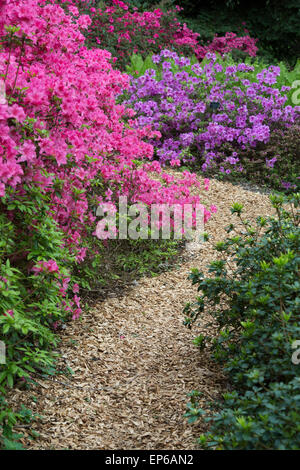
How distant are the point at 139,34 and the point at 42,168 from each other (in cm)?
842

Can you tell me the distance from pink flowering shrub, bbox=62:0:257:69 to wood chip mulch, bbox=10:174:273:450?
661 cm

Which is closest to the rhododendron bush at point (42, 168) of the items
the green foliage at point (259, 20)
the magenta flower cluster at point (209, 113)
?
the magenta flower cluster at point (209, 113)

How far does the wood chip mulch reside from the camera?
93.7 inches

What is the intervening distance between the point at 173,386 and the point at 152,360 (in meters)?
0.29

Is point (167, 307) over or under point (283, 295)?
under

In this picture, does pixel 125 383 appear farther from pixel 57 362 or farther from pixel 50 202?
pixel 50 202

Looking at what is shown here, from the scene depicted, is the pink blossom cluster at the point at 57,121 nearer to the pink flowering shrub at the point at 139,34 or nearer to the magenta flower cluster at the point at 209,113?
the magenta flower cluster at the point at 209,113

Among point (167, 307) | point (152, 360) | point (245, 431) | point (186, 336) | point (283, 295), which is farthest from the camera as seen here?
point (167, 307)

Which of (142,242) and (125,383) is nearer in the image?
(125,383)

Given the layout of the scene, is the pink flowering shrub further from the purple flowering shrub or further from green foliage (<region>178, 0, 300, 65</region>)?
the purple flowering shrub

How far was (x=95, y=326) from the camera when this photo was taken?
10.8 feet

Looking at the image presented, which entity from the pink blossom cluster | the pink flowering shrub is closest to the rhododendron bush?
the pink blossom cluster

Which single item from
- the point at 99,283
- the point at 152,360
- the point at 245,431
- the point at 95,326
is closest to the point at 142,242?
the point at 99,283
